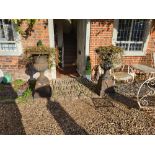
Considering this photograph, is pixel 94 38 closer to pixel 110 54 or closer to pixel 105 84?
pixel 110 54

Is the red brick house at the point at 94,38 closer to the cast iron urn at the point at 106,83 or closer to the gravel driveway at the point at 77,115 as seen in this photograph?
the cast iron urn at the point at 106,83

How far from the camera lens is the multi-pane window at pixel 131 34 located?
6562mm

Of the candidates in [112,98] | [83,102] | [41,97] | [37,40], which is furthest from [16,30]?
[112,98]

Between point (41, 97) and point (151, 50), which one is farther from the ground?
point (151, 50)

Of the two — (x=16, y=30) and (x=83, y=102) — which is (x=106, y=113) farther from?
(x=16, y=30)

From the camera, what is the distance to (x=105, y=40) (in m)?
6.66

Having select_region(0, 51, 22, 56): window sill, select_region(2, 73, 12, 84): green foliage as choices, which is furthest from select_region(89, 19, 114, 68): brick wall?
select_region(2, 73, 12, 84): green foliage

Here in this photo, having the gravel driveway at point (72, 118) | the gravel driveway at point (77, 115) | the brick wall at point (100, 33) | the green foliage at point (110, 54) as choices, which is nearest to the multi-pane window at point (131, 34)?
the brick wall at point (100, 33)

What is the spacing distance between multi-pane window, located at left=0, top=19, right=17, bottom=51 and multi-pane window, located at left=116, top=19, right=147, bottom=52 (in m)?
3.97

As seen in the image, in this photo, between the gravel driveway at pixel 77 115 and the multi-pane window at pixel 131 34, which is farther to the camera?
the multi-pane window at pixel 131 34

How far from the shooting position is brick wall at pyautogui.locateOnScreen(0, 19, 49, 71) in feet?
20.4

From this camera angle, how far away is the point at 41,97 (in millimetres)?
5719

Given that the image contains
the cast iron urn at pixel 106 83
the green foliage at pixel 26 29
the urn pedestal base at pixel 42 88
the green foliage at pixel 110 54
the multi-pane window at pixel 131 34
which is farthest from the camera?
the multi-pane window at pixel 131 34

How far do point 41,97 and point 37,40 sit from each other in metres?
2.17
